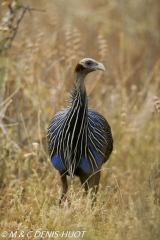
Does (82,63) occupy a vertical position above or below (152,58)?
above

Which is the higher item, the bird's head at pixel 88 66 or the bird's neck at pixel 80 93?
the bird's head at pixel 88 66

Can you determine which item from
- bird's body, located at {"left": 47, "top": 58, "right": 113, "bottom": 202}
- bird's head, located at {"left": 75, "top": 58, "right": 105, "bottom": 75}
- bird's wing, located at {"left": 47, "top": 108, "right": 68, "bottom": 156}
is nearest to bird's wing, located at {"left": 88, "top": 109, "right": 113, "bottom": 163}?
bird's body, located at {"left": 47, "top": 58, "right": 113, "bottom": 202}

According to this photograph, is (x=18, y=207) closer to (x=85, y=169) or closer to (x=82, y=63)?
(x=85, y=169)

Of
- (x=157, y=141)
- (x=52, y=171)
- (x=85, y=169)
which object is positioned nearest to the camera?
(x=85, y=169)

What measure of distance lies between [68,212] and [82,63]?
44.6 inches

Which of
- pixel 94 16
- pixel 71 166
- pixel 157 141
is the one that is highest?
pixel 94 16

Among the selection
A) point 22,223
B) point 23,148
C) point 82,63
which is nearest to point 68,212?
point 22,223

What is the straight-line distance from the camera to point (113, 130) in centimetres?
615

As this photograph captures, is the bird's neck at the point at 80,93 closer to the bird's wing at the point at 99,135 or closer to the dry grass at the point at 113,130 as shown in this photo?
the bird's wing at the point at 99,135

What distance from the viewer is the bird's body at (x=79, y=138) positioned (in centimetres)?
440

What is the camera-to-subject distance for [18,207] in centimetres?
439

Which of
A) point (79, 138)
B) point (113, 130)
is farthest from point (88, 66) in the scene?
point (113, 130)

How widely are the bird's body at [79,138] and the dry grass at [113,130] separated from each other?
0.19 m

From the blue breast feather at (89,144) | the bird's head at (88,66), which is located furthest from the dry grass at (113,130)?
the bird's head at (88,66)
